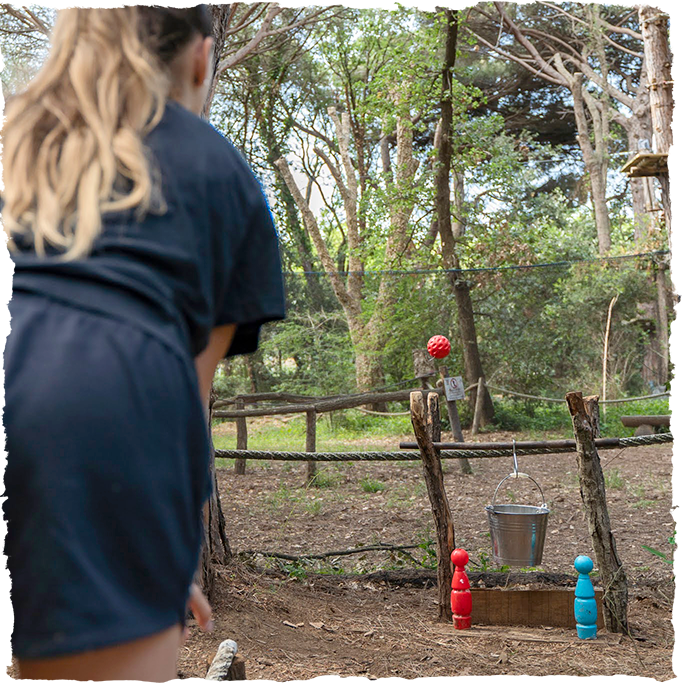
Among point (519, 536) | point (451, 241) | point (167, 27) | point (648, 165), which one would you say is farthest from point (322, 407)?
point (167, 27)

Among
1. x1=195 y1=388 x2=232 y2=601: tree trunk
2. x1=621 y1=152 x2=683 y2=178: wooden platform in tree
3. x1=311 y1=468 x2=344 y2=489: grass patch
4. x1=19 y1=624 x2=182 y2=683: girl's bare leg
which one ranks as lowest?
x1=311 y1=468 x2=344 y2=489: grass patch

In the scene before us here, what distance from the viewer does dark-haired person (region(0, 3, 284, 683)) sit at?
24.6 inches

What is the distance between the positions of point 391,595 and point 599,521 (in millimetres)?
1069

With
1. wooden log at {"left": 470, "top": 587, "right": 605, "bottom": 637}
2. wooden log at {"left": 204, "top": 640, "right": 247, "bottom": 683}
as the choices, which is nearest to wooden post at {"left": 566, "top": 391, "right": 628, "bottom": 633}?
wooden log at {"left": 470, "top": 587, "right": 605, "bottom": 637}

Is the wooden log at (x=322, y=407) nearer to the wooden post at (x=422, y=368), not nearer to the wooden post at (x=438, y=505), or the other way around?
the wooden post at (x=422, y=368)

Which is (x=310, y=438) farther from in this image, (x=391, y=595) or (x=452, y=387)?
(x=391, y=595)

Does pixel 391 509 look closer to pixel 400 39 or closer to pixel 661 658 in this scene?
pixel 661 658

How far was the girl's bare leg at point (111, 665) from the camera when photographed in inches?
25.4

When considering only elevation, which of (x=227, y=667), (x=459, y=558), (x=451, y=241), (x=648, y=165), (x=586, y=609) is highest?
(x=451, y=241)

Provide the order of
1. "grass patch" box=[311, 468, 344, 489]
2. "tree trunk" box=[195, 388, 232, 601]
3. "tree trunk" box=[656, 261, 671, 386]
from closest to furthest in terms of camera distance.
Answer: "tree trunk" box=[195, 388, 232, 601], "grass patch" box=[311, 468, 344, 489], "tree trunk" box=[656, 261, 671, 386]

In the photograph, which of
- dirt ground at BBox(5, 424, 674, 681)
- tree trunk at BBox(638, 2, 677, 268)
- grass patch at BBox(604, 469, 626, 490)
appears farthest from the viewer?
tree trunk at BBox(638, 2, 677, 268)

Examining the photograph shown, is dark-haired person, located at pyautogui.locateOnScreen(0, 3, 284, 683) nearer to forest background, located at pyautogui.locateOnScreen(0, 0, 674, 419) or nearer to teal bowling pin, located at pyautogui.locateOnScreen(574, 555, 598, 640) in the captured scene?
teal bowling pin, located at pyautogui.locateOnScreen(574, 555, 598, 640)

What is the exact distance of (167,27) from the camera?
81 cm

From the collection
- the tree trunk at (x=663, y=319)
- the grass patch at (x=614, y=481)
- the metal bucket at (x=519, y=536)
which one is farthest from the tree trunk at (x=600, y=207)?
the metal bucket at (x=519, y=536)
